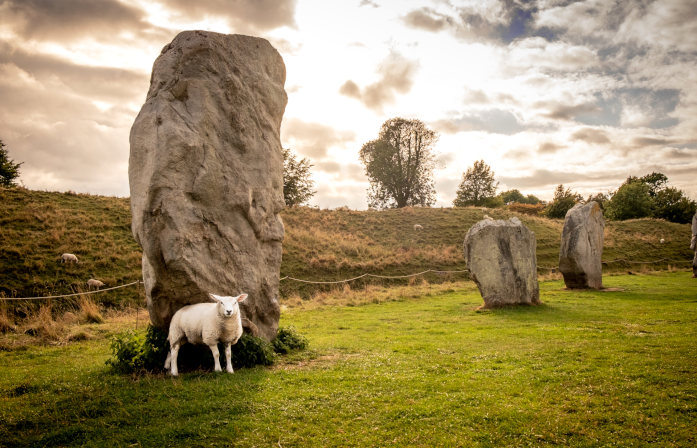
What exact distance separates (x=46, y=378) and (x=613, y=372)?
33.7 ft

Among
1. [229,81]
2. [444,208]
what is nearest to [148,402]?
[229,81]

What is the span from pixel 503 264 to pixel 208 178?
459 inches

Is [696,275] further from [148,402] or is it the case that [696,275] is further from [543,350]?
[148,402]

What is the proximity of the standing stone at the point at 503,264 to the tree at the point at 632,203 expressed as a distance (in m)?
55.2

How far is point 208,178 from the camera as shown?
346 inches

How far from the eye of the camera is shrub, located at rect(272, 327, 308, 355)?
32.9 ft

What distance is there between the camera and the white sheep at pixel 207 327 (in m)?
7.94

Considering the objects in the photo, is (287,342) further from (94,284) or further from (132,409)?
(94,284)

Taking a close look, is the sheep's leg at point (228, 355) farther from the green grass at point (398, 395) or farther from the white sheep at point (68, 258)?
the white sheep at point (68, 258)

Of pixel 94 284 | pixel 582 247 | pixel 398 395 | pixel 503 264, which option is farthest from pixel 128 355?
pixel 582 247

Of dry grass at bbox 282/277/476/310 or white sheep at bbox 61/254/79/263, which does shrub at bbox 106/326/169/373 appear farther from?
white sheep at bbox 61/254/79/263

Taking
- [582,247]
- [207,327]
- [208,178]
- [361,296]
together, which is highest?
[208,178]

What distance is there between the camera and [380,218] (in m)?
45.9

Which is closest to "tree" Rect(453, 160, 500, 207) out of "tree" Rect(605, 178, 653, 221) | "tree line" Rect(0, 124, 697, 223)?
"tree line" Rect(0, 124, 697, 223)
